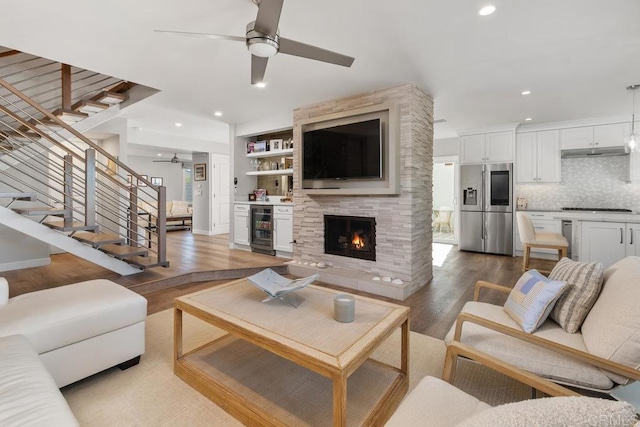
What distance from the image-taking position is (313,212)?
4.57 m

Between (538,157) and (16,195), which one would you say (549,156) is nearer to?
(538,157)

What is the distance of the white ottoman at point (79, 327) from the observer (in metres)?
1.69

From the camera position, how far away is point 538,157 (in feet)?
18.8

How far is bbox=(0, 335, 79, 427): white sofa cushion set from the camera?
1008 mm

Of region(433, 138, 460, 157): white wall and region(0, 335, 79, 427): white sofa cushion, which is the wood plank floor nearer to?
region(0, 335, 79, 427): white sofa cushion

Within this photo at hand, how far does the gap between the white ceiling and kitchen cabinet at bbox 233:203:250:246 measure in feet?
6.94

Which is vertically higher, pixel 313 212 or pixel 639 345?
pixel 313 212

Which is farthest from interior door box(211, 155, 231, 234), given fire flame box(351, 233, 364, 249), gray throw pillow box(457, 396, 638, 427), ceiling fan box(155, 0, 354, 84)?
gray throw pillow box(457, 396, 638, 427)

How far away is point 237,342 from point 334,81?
2.95 meters

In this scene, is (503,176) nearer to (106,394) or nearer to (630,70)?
(630,70)

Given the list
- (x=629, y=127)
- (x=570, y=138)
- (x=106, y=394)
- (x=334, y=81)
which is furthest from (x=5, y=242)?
(x=629, y=127)

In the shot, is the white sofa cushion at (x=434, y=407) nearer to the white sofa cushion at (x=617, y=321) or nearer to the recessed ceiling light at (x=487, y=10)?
the white sofa cushion at (x=617, y=321)

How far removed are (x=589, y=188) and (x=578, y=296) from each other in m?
5.18

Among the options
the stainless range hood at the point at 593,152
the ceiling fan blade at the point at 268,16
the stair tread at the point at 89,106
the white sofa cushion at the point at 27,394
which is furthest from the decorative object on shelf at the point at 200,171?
the stainless range hood at the point at 593,152
